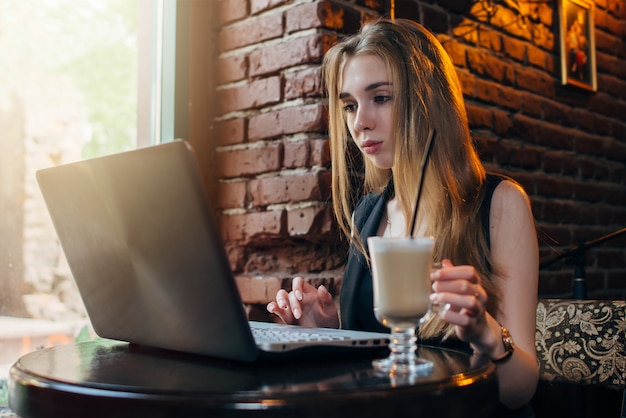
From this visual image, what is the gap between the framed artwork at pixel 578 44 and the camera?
A: 2.46 m

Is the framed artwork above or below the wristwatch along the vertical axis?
above

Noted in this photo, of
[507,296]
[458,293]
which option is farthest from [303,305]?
[458,293]

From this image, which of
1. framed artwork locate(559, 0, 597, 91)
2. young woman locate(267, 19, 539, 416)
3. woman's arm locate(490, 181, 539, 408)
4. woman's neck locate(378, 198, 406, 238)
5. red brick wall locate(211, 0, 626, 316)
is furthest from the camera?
framed artwork locate(559, 0, 597, 91)

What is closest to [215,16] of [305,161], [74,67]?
[74,67]

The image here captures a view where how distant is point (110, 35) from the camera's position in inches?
74.2

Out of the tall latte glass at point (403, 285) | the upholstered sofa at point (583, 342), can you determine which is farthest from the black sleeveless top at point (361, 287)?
the tall latte glass at point (403, 285)

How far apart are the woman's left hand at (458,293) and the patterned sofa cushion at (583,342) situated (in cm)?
75

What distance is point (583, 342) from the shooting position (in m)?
1.55

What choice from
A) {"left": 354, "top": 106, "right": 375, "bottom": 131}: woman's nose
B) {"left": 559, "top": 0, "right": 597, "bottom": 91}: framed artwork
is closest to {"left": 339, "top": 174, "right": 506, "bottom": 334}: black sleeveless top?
{"left": 354, "top": 106, "right": 375, "bottom": 131}: woman's nose

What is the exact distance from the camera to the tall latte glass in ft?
2.67

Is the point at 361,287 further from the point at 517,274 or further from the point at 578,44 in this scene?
the point at 578,44

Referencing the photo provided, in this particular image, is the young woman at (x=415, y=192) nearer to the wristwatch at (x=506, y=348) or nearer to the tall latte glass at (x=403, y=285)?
the wristwatch at (x=506, y=348)

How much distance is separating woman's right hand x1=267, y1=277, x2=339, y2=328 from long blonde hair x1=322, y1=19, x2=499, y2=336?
0.80 feet

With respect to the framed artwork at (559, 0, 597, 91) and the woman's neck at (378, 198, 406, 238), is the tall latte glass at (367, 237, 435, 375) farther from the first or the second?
the framed artwork at (559, 0, 597, 91)
